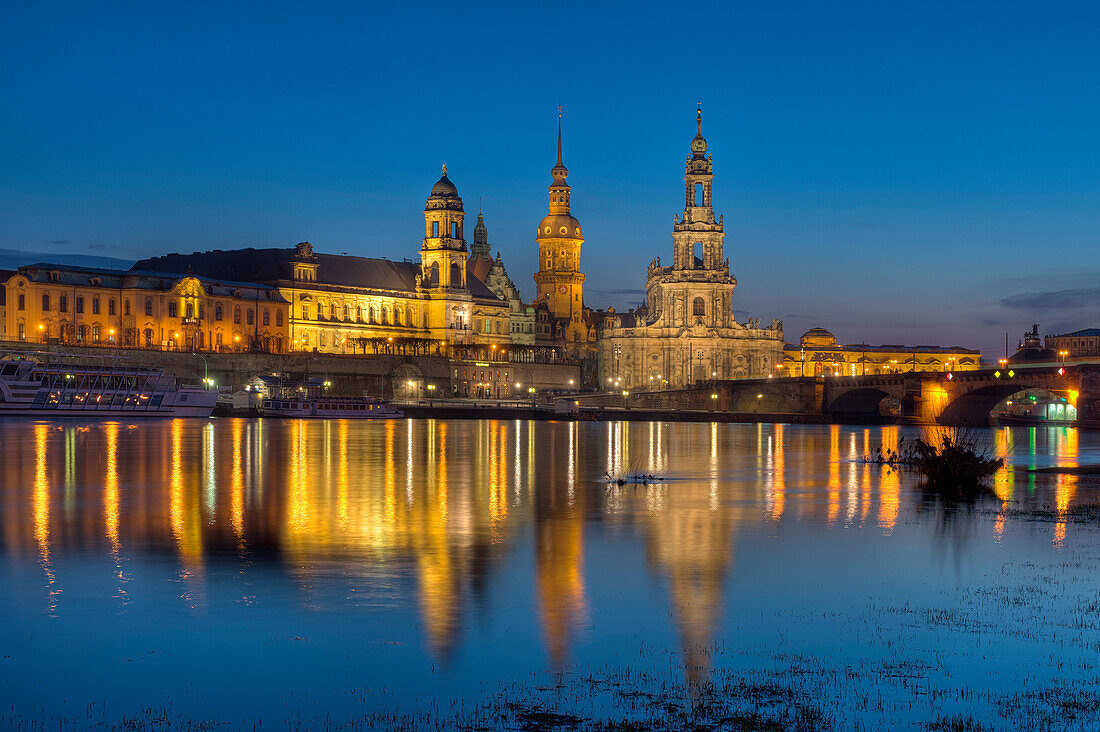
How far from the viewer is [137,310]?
142m

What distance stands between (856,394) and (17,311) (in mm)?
94207

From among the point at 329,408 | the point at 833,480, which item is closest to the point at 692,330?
the point at 329,408

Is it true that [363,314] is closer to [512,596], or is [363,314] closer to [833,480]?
[833,480]

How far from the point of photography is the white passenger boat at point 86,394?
331ft

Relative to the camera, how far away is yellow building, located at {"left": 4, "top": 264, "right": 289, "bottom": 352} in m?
135

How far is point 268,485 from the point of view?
40875mm

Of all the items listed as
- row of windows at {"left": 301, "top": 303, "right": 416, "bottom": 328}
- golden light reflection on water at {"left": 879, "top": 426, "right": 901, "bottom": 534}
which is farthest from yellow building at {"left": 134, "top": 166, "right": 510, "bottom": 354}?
golden light reflection on water at {"left": 879, "top": 426, "right": 901, "bottom": 534}

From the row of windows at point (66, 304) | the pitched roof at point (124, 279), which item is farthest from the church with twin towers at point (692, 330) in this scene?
the row of windows at point (66, 304)

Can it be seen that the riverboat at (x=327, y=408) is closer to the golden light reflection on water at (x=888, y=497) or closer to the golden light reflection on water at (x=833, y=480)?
the golden light reflection on water at (x=833, y=480)

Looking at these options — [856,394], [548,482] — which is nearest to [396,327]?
[856,394]

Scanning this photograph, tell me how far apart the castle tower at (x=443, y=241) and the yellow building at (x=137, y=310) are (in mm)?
30359

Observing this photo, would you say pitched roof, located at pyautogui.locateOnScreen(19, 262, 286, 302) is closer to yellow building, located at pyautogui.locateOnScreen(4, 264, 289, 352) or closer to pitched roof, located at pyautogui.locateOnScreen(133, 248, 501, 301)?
yellow building, located at pyautogui.locateOnScreen(4, 264, 289, 352)

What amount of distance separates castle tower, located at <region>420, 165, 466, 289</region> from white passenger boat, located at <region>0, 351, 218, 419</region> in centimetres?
6851

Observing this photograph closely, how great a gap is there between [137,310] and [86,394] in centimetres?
3951
